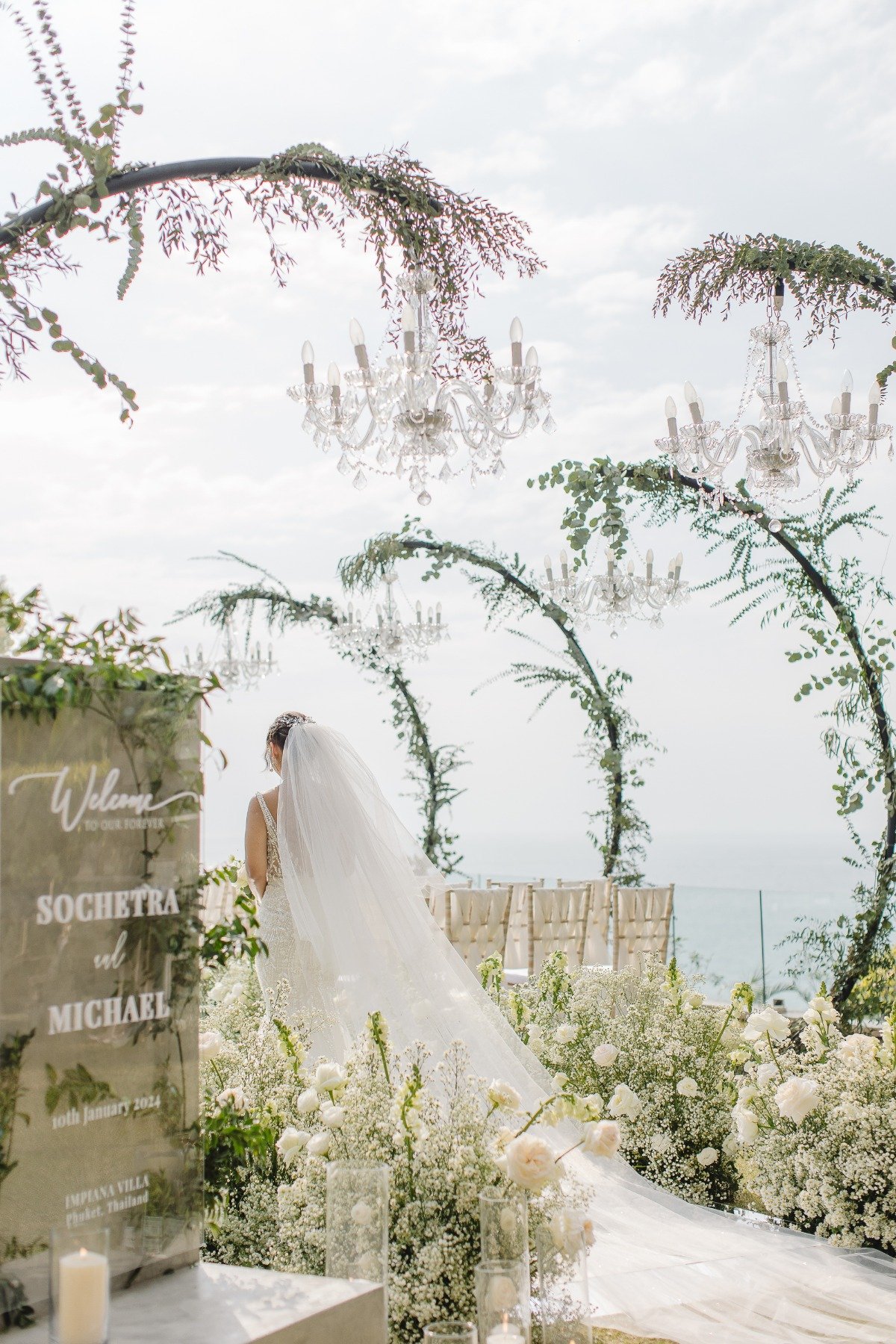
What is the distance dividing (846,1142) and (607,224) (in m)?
4.31

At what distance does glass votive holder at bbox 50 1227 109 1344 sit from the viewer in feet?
5.50

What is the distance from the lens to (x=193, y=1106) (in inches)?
85.9

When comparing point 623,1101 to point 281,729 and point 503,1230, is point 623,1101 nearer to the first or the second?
point 503,1230

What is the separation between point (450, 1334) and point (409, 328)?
333 centimetres

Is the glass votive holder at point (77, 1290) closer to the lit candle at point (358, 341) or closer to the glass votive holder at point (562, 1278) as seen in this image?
the glass votive holder at point (562, 1278)

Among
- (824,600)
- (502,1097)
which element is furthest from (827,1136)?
(824,600)

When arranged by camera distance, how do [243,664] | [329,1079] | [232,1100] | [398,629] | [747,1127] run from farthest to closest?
[243,664], [398,629], [747,1127], [329,1079], [232,1100]

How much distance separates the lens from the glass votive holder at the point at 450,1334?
6.18ft

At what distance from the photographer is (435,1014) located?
15.0 feet

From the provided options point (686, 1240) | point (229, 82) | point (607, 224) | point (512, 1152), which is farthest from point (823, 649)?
point (512, 1152)

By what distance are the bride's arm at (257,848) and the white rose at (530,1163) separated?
9.84ft

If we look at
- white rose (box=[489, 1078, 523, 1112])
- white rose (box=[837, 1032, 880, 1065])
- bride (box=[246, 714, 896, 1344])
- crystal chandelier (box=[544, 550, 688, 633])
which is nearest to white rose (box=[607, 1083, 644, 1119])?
bride (box=[246, 714, 896, 1344])

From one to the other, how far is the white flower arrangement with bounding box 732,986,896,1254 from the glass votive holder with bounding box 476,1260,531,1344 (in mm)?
1848

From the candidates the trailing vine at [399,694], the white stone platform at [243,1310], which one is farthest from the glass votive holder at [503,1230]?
the trailing vine at [399,694]
